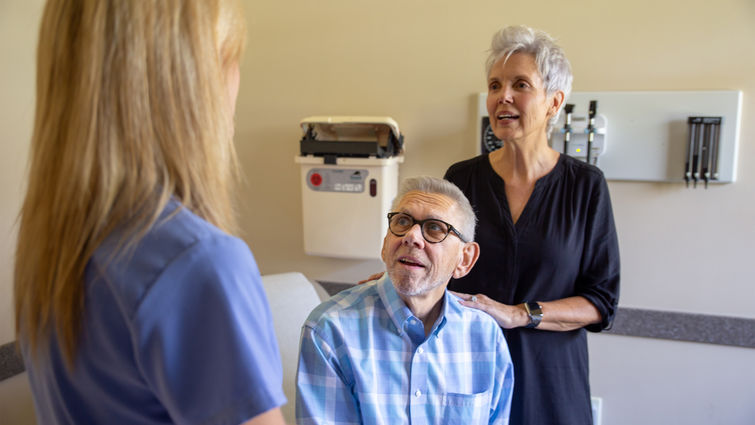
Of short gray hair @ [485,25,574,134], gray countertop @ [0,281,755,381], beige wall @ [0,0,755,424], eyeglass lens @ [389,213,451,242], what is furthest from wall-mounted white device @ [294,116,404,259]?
gray countertop @ [0,281,755,381]

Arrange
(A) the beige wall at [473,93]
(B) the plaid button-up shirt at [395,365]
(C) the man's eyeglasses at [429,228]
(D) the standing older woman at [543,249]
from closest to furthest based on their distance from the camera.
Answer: (B) the plaid button-up shirt at [395,365] → (C) the man's eyeglasses at [429,228] → (D) the standing older woman at [543,249] → (A) the beige wall at [473,93]

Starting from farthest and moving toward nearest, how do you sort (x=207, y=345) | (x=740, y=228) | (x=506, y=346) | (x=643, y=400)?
(x=643, y=400) < (x=740, y=228) < (x=506, y=346) < (x=207, y=345)

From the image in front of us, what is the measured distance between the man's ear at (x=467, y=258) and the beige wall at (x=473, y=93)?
0.81 metres

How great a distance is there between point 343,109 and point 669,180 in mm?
1258

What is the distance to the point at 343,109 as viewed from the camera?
2205mm

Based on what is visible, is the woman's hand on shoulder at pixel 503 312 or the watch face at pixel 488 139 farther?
the watch face at pixel 488 139

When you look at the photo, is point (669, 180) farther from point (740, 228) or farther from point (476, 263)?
point (476, 263)

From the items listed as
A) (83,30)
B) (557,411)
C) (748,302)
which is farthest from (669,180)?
(83,30)

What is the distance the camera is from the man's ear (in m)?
1.35

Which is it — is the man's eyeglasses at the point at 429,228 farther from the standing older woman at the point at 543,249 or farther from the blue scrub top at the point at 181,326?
the blue scrub top at the point at 181,326

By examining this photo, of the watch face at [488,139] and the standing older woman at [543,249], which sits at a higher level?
the watch face at [488,139]

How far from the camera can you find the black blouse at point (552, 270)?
1.43 meters

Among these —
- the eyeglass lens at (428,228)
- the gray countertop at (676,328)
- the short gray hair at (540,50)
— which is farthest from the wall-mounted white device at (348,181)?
the gray countertop at (676,328)

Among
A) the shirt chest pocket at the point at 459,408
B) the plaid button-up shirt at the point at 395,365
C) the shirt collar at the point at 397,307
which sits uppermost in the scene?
the shirt collar at the point at 397,307
